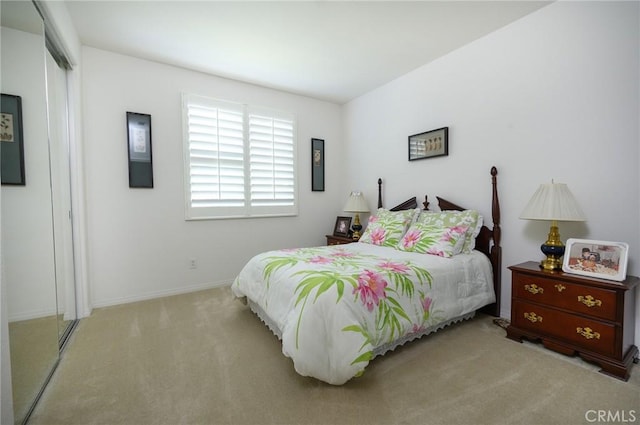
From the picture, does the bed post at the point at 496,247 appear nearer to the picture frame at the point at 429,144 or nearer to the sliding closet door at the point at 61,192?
the picture frame at the point at 429,144

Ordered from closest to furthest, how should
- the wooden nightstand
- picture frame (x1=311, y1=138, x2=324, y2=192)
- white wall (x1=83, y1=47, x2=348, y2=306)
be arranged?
the wooden nightstand → white wall (x1=83, y1=47, x2=348, y2=306) → picture frame (x1=311, y1=138, x2=324, y2=192)

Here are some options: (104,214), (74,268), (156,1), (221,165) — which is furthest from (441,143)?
(74,268)

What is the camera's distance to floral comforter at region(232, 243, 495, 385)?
1.57m

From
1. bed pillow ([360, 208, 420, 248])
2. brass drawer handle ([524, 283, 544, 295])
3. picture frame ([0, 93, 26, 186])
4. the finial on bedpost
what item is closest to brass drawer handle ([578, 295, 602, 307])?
brass drawer handle ([524, 283, 544, 295])

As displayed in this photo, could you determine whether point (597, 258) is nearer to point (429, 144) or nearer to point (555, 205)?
point (555, 205)

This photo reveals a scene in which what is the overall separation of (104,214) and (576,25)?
4502 mm

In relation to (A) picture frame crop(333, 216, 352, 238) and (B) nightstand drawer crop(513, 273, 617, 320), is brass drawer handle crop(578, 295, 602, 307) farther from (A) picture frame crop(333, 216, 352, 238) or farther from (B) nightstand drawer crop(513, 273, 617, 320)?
(A) picture frame crop(333, 216, 352, 238)

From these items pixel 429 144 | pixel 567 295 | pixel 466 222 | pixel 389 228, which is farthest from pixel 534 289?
pixel 429 144

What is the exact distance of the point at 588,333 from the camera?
70.9 inches

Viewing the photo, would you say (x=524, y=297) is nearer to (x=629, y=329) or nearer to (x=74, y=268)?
(x=629, y=329)

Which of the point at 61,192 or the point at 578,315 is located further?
the point at 61,192

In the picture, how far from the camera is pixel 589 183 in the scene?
82.3 inches

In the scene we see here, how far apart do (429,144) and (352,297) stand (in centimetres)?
224

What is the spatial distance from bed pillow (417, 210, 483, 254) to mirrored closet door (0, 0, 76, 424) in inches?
119
